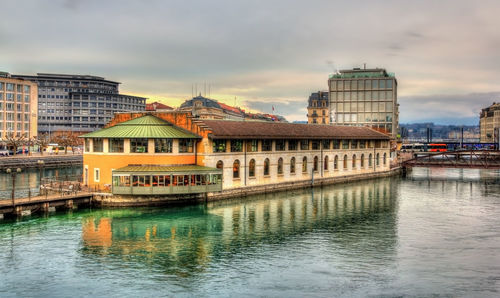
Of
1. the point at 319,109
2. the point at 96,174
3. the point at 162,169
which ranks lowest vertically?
the point at 96,174

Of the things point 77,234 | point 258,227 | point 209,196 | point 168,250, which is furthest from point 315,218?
point 77,234

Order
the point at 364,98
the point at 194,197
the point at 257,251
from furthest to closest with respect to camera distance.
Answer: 1. the point at 364,98
2. the point at 194,197
3. the point at 257,251

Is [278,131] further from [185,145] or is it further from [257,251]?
[257,251]

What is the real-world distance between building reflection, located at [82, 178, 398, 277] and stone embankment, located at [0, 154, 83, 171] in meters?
67.3

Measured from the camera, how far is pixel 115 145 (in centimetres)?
6469

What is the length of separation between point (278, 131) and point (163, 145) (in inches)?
971

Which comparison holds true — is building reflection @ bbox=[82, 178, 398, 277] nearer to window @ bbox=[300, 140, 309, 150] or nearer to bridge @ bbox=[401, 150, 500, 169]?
window @ bbox=[300, 140, 309, 150]

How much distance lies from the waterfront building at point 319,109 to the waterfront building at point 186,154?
10021 centimetres

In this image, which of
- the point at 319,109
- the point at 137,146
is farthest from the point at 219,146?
the point at 319,109

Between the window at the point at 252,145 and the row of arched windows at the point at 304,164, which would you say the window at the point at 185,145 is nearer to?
the row of arched windows at the point at 304,164

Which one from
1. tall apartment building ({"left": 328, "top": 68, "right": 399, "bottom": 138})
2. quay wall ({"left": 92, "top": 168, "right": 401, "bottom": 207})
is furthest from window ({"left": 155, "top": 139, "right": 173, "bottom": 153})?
tall apartment building ({"left": 328, "top": 68, "right": 399, "bottom": 138})

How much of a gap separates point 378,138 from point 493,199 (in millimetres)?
37927

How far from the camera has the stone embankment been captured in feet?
382

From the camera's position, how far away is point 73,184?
6644 centimetres
